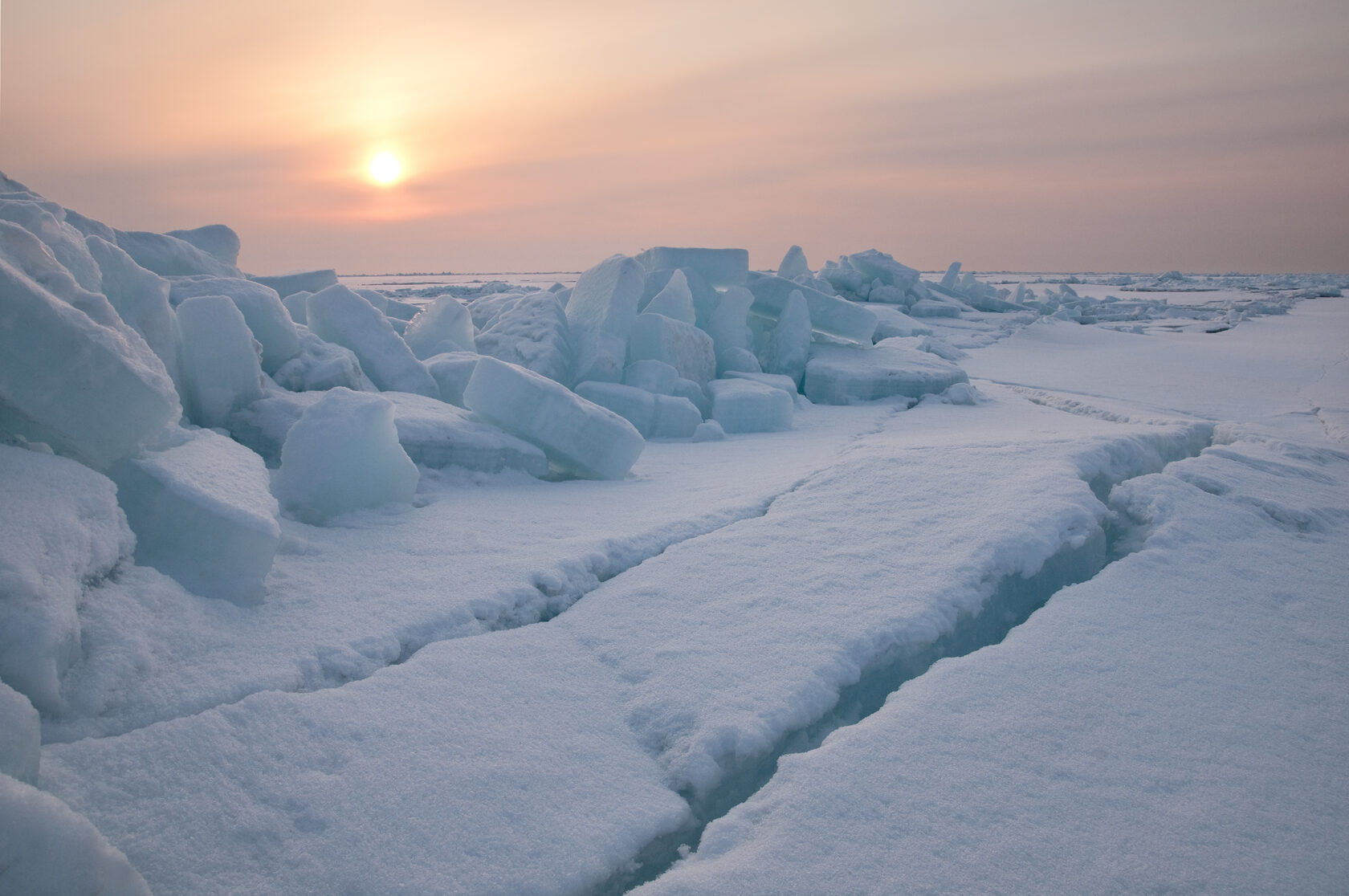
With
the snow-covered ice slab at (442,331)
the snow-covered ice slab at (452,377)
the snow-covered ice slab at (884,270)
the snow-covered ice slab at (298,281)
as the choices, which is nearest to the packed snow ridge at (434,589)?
the snow-covered ice slab at (452,377)

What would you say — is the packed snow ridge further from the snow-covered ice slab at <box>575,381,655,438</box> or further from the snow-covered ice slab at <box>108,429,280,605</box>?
the snow-covered ice slab at <box>575,381,655,438</box>

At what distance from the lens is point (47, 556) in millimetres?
1511

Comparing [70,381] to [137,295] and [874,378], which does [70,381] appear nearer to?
[137,295]

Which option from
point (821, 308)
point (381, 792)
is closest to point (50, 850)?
point (381, 792)

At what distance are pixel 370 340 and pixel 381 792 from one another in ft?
11.8

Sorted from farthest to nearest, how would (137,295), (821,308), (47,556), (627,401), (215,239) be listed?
(821,308)
(215,239)
(627,401)
(137,295)
(47,556)

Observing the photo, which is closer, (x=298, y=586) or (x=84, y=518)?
(x=84, y=518)

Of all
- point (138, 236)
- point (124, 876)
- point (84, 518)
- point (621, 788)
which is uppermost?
point (138, 236)

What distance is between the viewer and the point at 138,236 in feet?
14.9

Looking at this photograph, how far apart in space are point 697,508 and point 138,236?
408 cm

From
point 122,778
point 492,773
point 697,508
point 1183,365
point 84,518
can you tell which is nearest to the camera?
point 122,778

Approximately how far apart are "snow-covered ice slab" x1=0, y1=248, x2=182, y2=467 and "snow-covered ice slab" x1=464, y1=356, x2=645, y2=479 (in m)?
1.68

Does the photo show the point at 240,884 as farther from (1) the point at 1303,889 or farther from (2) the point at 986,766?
(1) the point at 1303,889

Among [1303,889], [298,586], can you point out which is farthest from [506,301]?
[1303,889]
